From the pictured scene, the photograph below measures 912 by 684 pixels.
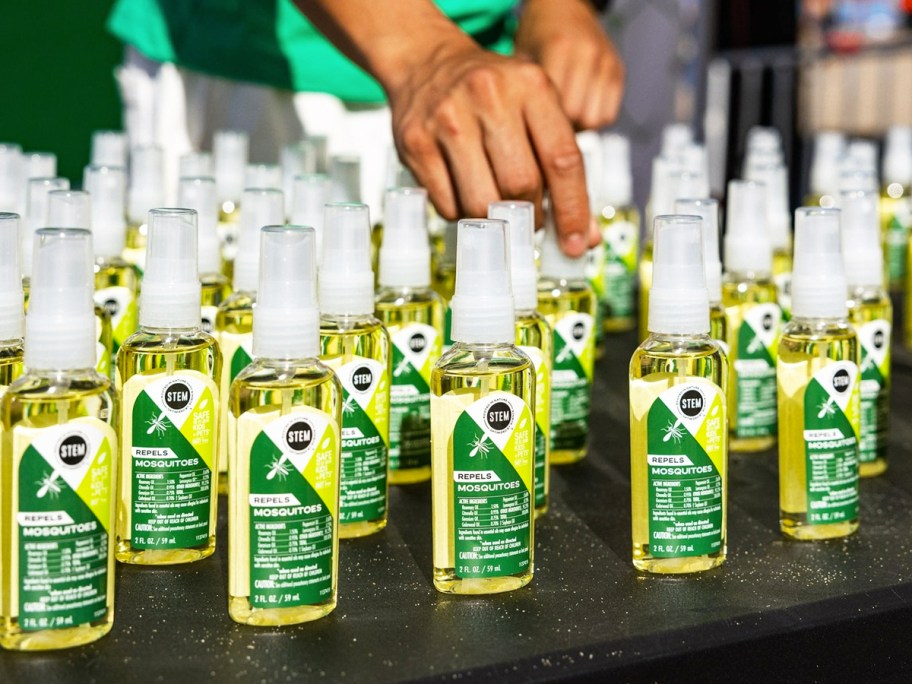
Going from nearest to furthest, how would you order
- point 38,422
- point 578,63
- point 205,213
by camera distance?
point 38,422, point 205,213, point 578,63

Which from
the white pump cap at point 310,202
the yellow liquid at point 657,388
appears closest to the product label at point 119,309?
the white pump cap at point 310,202

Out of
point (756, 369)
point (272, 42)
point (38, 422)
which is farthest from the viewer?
point (272, 42)

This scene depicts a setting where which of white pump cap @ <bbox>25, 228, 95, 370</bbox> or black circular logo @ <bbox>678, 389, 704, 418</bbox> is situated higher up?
white pump cap @ <bbox>25, 228, 95, 370</bbox>

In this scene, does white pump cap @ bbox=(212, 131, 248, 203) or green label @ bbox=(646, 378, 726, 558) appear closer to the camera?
green label @ bbox=(646, 378, 726, 558)

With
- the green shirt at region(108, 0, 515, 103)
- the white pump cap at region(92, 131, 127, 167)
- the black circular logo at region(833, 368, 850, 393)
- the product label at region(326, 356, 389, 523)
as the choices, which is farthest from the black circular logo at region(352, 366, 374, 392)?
the green shirt at region(108, 0, 515, 103)

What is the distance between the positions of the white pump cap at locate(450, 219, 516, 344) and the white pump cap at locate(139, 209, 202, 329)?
0.52ft

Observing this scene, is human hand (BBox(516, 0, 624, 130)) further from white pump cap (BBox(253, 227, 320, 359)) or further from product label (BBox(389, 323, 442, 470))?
white pump cap (BBox(253, 227, 320, 359))

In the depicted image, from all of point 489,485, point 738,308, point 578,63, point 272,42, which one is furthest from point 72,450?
point 272,42

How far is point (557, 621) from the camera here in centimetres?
67

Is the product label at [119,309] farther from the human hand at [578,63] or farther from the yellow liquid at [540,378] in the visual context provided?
the human hand at [578,63]

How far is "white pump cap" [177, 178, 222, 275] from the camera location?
93 cm

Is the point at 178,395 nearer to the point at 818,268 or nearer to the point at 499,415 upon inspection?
the point at 499,415

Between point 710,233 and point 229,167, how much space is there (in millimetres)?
526

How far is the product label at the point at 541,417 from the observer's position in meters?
0.86
